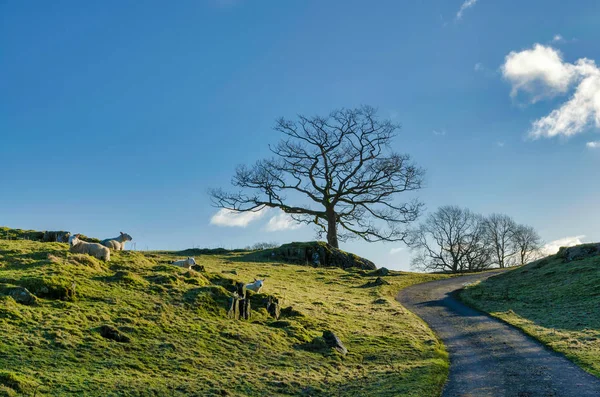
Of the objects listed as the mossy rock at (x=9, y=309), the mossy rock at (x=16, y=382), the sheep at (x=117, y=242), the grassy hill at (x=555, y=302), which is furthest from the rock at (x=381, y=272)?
the mossy rock at (x=16, y=382)

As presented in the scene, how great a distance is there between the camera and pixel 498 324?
1169 inches

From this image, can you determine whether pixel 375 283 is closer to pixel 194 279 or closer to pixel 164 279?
pixel 194 279

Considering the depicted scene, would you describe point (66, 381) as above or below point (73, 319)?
below

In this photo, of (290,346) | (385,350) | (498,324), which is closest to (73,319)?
(290,346)

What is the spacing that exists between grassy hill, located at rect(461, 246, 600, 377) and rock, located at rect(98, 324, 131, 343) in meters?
17.4

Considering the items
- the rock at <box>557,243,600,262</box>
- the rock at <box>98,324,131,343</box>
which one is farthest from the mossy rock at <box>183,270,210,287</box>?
the rock at <box>557,243,600,262</box>

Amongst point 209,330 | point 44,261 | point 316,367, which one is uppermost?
point 44,261

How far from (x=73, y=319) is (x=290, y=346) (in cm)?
853

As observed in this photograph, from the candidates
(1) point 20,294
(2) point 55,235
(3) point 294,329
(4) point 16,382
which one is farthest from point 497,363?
(2) point 55,235

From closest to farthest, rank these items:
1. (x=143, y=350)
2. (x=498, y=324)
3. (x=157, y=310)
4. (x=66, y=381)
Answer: (x=66, y=381) < (x=143, y=350) < (x=157, y=310) < (x=498, y=324)

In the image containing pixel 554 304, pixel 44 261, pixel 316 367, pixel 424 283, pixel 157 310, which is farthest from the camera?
pixel 424 283

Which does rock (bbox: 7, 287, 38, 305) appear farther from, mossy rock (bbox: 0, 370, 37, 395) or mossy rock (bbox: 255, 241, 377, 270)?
mossy rock (bbox: 255, 241, 377, 270)

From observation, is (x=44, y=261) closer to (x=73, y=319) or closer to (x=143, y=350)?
(x=73, y=319)

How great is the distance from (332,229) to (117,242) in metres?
36.8
